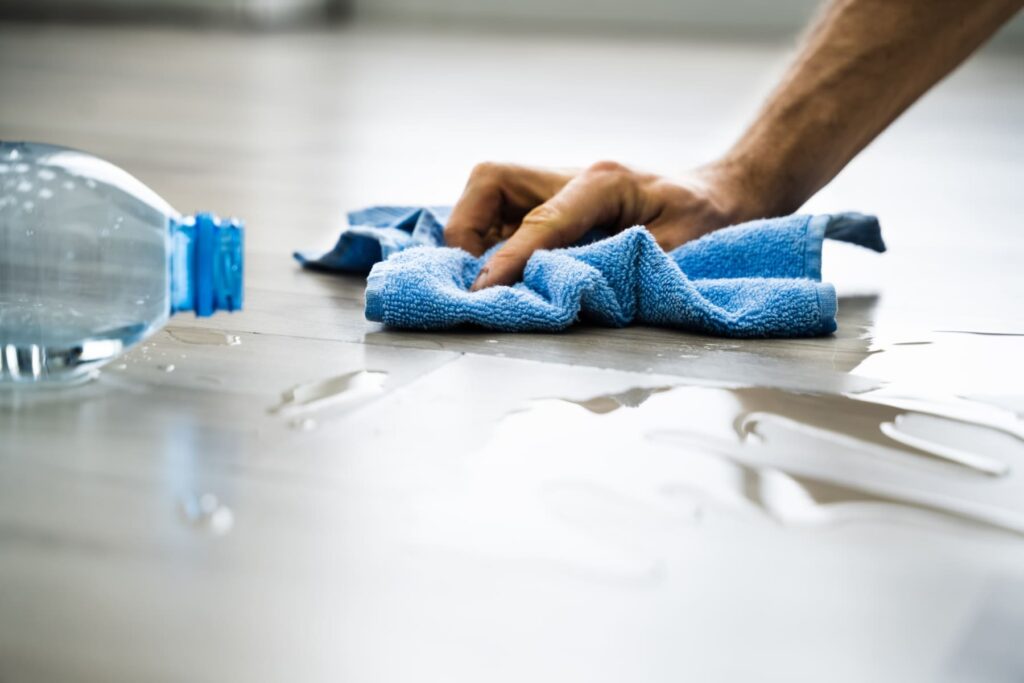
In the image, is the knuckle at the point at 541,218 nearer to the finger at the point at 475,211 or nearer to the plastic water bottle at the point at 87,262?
the finger at the point at 475,211

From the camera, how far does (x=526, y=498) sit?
84 centimetres

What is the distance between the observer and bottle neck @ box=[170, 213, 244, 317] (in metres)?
0.99

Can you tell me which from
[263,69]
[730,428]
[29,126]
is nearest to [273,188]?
[29,126]

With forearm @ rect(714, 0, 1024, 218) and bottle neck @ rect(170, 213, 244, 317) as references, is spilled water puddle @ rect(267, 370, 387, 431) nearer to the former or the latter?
bottle neck @ rect(170, 213, 244, 317)

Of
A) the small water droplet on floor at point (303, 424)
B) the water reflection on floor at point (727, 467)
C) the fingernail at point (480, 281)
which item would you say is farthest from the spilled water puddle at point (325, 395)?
the fingernail at point (480, 281)

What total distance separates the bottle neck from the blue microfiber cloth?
0.26 metres

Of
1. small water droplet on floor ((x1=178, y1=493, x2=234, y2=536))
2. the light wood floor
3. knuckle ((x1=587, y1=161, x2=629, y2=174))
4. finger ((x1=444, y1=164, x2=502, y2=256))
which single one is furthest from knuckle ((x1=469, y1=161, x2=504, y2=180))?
small water droplet on floor ((x1=178, y1=493, x2=234, y2=536))

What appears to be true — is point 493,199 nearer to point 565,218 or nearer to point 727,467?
point 565,218

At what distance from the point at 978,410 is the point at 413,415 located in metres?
0.49

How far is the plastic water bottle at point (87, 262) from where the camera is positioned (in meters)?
1.02

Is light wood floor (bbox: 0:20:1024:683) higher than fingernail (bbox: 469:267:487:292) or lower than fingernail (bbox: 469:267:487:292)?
lower

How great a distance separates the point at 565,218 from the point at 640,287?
139 mm

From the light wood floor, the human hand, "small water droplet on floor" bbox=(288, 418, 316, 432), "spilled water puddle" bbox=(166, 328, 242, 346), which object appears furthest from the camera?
the human hand

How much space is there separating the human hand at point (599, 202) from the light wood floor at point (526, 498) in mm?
177
